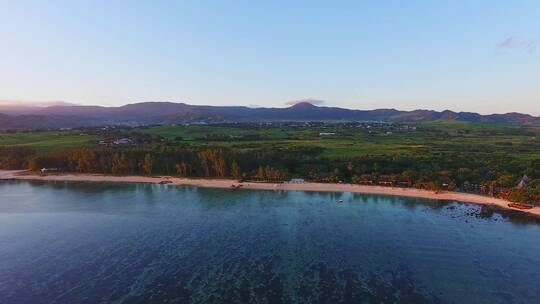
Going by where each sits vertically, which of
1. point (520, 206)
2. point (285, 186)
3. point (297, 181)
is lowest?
point (285, 186)

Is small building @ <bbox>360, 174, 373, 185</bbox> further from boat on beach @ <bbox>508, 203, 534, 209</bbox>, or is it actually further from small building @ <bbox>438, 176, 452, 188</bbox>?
boat on beach @ <bbox>508, 203, 534, 209</bbox>

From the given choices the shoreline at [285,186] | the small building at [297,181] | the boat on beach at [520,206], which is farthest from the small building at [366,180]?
the boat on beach at [520,206]

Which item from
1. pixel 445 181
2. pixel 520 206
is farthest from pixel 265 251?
pixel 445 181

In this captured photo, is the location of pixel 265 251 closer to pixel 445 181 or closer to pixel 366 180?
pixel 366 180

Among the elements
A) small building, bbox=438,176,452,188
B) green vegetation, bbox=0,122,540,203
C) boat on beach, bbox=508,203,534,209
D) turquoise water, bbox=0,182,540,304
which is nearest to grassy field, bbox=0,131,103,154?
green vegetation, bbox=0,122,540,203

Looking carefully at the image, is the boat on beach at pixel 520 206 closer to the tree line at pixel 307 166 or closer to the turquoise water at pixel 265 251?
the tree line at pixel 307 166

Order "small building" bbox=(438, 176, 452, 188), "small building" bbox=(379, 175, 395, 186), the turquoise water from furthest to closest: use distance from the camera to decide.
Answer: "small building" bbox=(379, 175, 395, 186) → "small building" bbox=(438, 176, 452, 188) → the turquoise water
